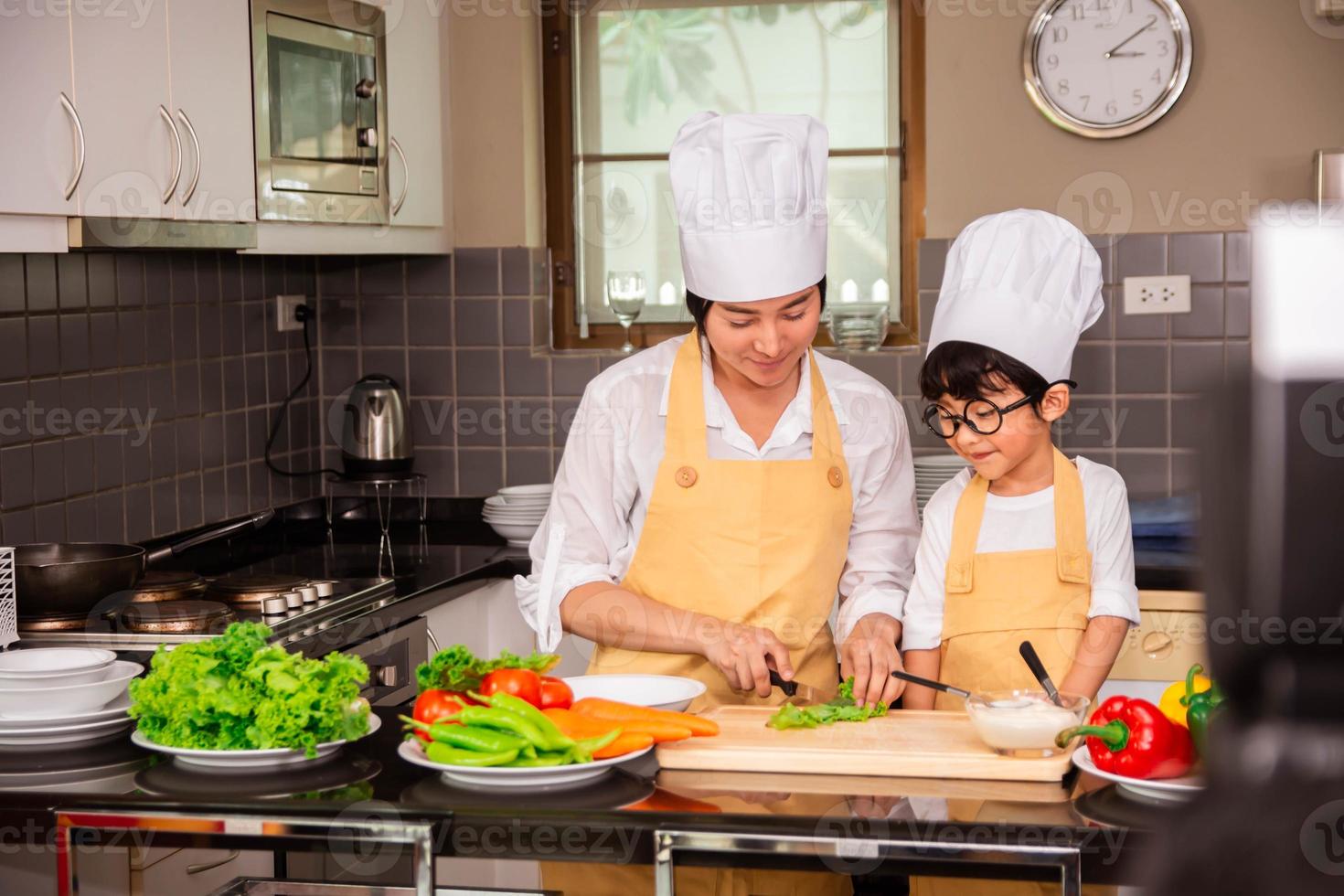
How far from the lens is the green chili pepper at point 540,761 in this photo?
139 cm

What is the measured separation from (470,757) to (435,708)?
10cm

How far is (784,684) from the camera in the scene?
1.74 meters

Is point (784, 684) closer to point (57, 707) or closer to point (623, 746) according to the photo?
point (623, 746)

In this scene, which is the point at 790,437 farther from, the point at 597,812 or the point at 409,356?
the point at 409,356

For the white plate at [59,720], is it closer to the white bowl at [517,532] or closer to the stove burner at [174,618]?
the stove burner at [174,618]

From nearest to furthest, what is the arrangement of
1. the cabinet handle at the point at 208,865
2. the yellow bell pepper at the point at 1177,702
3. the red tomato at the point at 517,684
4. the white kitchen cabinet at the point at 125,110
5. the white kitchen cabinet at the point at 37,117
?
the yellow bell pepper at the point at 1177,702
the red tomato at the point at 517,684
the white kitchen cabinet at the point at 37,117
the white kitchen cabinet at the point at 125,110
the cabinet handle at the point at 208,865

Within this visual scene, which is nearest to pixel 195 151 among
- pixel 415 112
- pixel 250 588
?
pixel 250 588

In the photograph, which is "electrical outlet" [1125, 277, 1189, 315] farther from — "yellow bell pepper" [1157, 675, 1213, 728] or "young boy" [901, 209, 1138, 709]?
"yellow bell pepper" [1157, 675, 1213, 728]

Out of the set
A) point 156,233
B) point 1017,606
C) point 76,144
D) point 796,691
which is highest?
point 76,144

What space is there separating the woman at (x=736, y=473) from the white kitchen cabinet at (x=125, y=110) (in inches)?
32.4

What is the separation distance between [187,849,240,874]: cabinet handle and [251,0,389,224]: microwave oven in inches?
44.6

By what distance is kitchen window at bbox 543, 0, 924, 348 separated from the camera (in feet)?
11.4

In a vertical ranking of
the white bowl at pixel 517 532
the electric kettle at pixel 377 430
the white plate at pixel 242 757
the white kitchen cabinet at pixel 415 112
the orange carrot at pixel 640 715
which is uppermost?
the white kitchen cabinet at pixel 415 112

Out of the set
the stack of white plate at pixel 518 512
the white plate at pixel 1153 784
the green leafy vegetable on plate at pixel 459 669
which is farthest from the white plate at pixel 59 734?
the stack of white plate at pixel 518 512
